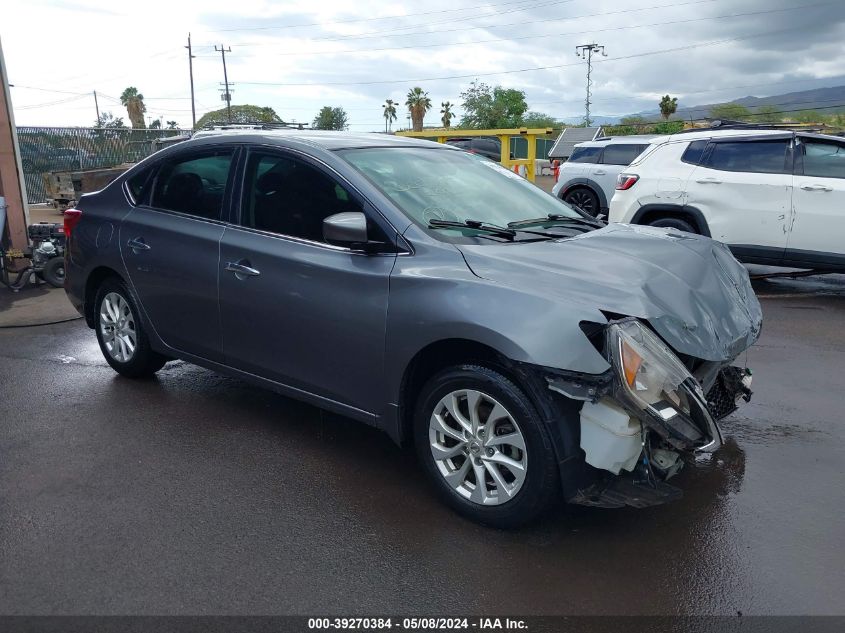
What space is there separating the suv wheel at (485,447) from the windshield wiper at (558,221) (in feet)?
3.93

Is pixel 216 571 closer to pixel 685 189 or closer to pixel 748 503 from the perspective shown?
pixel 748 503

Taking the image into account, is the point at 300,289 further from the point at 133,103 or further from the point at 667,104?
the point at 133,103

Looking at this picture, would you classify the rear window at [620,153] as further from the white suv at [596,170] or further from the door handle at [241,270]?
the door handle at [241,270]

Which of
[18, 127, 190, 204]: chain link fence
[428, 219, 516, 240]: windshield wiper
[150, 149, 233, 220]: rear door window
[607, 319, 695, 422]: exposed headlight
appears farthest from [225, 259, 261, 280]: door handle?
[18, 127, 190, 204]: chain link fence

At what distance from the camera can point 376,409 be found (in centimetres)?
381

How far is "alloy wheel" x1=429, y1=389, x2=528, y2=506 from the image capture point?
130 inches

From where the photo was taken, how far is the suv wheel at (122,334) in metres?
5.32

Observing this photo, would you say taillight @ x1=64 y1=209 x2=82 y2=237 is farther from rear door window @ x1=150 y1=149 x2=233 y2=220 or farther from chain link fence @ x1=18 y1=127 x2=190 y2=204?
chain link fence @ x1=18 y1=127 x2=190 y2=204

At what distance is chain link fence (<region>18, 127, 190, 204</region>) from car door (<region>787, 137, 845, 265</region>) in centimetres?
1584

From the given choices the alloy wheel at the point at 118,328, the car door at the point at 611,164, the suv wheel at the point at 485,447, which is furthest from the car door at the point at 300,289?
the car door at the point at 611,164

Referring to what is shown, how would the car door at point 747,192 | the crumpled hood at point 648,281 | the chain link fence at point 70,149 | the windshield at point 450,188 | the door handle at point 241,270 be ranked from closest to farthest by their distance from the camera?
the crumpled hood at point 648,281, the windshield at point 450,188, the door handle at point 241,270, the car door at point 747,192, the chain link fence at point 70,149

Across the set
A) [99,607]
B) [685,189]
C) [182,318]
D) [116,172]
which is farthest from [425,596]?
Result: [116,172]

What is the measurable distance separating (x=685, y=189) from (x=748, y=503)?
19.5 ft

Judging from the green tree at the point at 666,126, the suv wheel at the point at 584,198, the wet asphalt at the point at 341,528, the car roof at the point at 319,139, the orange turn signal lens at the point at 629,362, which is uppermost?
the green tree at the point at 666,126
